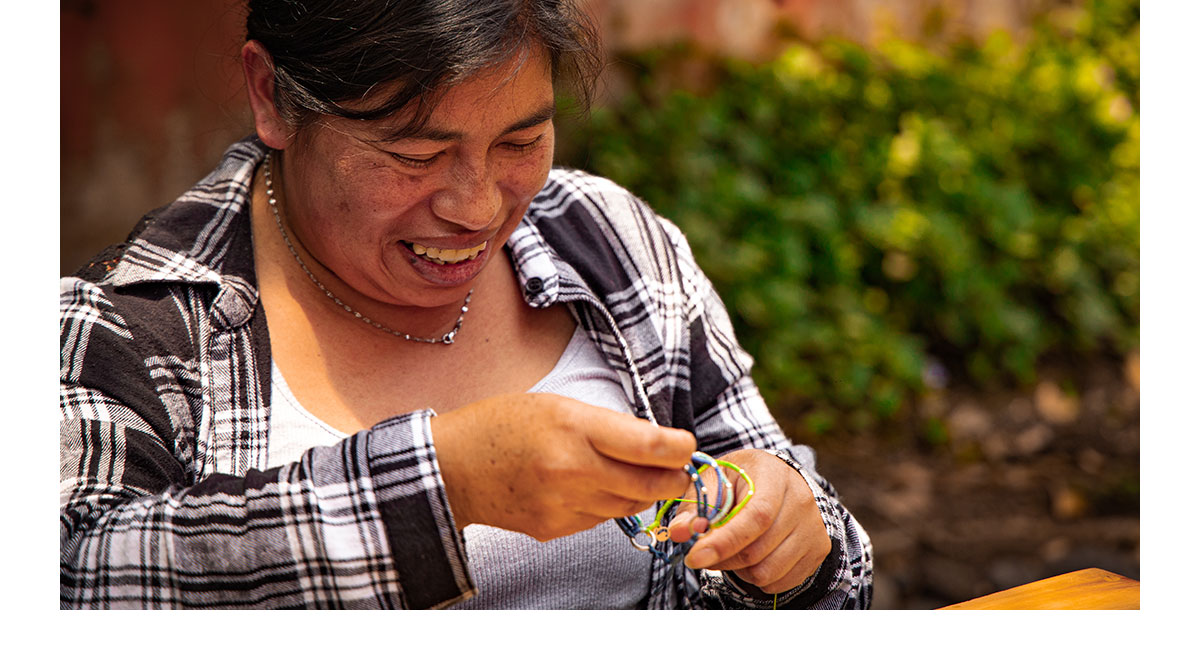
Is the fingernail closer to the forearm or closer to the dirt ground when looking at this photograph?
the forearm

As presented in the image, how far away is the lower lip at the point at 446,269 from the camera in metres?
1.54

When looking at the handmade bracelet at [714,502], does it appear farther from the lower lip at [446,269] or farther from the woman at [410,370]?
the lower lip at [446,269]

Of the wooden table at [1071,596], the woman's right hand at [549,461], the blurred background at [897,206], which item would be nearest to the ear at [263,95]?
the woman's right hand at [549,461]

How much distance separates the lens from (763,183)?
433 centimetres

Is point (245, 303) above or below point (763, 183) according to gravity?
below

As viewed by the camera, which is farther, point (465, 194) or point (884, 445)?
point (884, 445)

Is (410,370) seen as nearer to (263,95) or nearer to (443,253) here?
(443,253)

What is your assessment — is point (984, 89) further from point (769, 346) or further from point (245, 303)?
point (245, 303)

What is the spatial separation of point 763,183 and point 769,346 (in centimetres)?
75

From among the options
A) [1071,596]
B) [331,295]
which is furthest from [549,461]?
[1071,596]

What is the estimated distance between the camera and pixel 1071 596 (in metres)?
1.47

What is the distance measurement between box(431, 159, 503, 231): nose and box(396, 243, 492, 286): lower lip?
0.33ft

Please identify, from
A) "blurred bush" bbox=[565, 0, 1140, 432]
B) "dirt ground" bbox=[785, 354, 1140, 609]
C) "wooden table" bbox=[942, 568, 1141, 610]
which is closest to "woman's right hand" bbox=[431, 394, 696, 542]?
"wooden table" bbox=[942, 568, 1141, 610]
